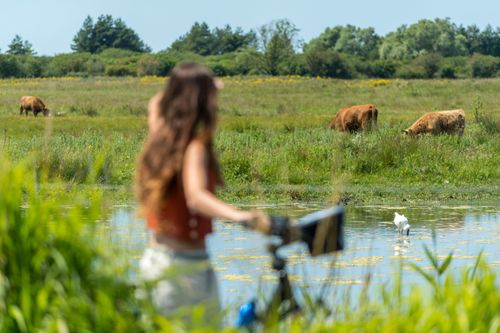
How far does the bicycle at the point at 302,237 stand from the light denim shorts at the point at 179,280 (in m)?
0.31

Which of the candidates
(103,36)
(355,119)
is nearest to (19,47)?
(103,36)

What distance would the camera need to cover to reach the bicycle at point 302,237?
5137 millimetres

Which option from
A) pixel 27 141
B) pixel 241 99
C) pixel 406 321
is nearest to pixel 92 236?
pixel 406 321

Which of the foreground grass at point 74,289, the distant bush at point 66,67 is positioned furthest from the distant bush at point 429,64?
the foreground grass at point 74,289

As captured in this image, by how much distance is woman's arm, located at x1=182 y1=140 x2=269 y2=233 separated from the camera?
4.94 meters

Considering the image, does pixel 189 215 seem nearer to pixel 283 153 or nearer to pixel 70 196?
pixel 70 196

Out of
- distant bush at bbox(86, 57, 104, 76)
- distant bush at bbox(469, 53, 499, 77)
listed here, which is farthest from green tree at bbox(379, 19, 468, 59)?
distant bush at bbox(86, 57, 104, 76)

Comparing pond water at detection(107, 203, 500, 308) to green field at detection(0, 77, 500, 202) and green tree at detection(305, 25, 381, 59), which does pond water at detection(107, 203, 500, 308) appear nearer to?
green field at detection(0, 77, 500, 202)

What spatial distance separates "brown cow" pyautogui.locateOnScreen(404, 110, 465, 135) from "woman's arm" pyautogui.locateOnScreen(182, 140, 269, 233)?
71.0 feet

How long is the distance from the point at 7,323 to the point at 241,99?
43915 millimetres

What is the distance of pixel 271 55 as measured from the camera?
9462 cm

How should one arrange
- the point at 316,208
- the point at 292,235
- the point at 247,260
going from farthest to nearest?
the point at 316,208 < the point at 247,260 < the point at 292,235

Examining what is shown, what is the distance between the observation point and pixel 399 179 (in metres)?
20.8

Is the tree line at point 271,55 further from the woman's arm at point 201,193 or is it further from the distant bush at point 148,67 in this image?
the woman's arm at point 201,193
